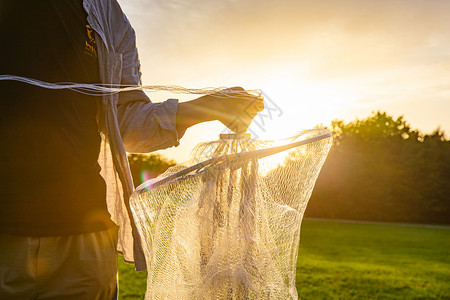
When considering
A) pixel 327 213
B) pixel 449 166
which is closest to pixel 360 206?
pixel 327 213

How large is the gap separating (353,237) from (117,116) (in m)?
18.5

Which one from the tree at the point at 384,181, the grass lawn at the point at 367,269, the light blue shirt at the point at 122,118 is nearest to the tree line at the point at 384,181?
the tree at the point at 384,181

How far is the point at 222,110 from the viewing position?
5.77 feet

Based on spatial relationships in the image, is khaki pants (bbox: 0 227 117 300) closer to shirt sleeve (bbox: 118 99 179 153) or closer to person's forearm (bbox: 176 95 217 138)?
shirt sleeve (bbox: 118 99 179 153)

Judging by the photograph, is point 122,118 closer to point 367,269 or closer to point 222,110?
point 222,110

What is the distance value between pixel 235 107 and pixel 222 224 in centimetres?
45

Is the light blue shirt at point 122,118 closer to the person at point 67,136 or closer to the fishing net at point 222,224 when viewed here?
the person at point 67,136

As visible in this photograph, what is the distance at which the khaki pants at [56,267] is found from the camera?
5.21ft

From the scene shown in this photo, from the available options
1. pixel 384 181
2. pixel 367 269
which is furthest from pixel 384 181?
pixel 367 269

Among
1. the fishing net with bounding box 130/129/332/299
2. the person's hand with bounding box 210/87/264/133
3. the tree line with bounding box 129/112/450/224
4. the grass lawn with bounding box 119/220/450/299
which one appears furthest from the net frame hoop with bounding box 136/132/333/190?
the tree line with bounding box 129/112/450/224

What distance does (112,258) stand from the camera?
1780 millimetres

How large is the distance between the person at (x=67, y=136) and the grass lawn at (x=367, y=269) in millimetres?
6632

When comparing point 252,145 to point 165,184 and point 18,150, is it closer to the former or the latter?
point 165,184

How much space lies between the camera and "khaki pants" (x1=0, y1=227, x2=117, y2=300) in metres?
1.59
